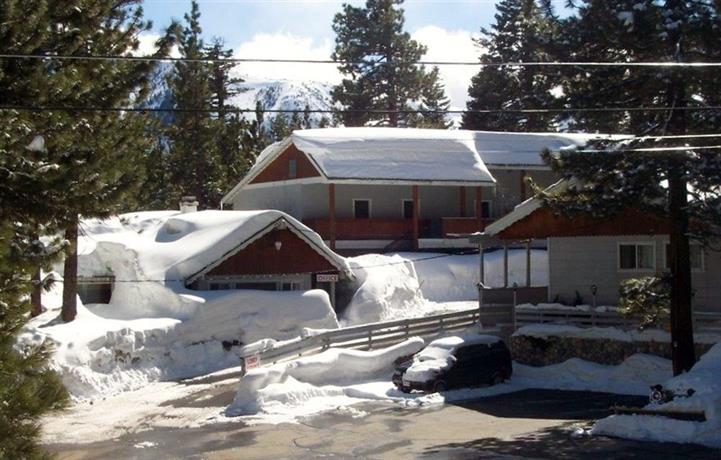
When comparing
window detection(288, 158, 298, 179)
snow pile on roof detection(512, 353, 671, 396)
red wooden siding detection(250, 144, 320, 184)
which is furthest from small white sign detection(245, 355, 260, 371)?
window detection(288, 158, 298, 179)

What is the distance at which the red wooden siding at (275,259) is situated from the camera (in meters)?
34.8

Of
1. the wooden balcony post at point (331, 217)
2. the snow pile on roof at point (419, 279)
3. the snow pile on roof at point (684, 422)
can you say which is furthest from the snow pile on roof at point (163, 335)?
the snow pile on roof at point (684, 422)

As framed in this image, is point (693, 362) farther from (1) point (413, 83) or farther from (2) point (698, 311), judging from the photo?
(1) point (413, 83)

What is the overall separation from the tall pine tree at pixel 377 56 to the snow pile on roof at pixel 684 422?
2009 inches

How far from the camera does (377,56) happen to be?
71000mm

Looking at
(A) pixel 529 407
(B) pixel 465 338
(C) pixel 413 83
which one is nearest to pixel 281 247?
(B) pixel 465 338

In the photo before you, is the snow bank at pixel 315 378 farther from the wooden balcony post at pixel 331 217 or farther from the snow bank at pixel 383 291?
the wooden balcony post at pixel 331 217

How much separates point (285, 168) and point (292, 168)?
52cm

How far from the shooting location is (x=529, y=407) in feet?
76.6

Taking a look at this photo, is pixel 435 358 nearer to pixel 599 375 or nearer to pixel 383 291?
pixel 599 375

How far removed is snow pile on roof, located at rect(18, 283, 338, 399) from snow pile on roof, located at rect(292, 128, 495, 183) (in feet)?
39.7

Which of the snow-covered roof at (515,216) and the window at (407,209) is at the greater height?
the window at (407,209)

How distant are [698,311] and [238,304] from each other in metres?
15.4

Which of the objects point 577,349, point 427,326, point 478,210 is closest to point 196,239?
point 427,326
